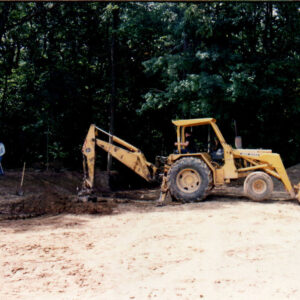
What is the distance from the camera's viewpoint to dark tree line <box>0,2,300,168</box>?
15727 millimetres

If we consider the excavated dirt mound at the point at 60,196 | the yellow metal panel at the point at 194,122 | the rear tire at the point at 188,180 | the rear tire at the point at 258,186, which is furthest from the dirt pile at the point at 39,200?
the rear tire at the point at 258,186

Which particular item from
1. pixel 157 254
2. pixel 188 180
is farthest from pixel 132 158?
pixel 157 254

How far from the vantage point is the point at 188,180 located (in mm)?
11938

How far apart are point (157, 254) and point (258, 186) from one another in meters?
5.51

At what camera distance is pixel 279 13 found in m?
16.7

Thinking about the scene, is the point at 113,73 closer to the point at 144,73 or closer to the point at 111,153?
the point at 144,73

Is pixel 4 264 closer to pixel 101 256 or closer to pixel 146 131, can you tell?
pixel 101 256

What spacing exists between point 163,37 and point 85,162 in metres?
7.37

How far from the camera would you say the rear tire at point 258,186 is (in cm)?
1166

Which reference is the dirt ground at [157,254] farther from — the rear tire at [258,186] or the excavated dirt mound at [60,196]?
the excavated dirt mound at [60,196]

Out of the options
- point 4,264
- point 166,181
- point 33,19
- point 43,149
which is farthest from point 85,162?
point 33,19

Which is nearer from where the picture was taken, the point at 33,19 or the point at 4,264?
the point at 4,264

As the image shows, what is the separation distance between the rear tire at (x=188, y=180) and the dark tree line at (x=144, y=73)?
4.09 m

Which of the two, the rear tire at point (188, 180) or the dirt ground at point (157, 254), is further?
the rear tire at point (188, 180)
